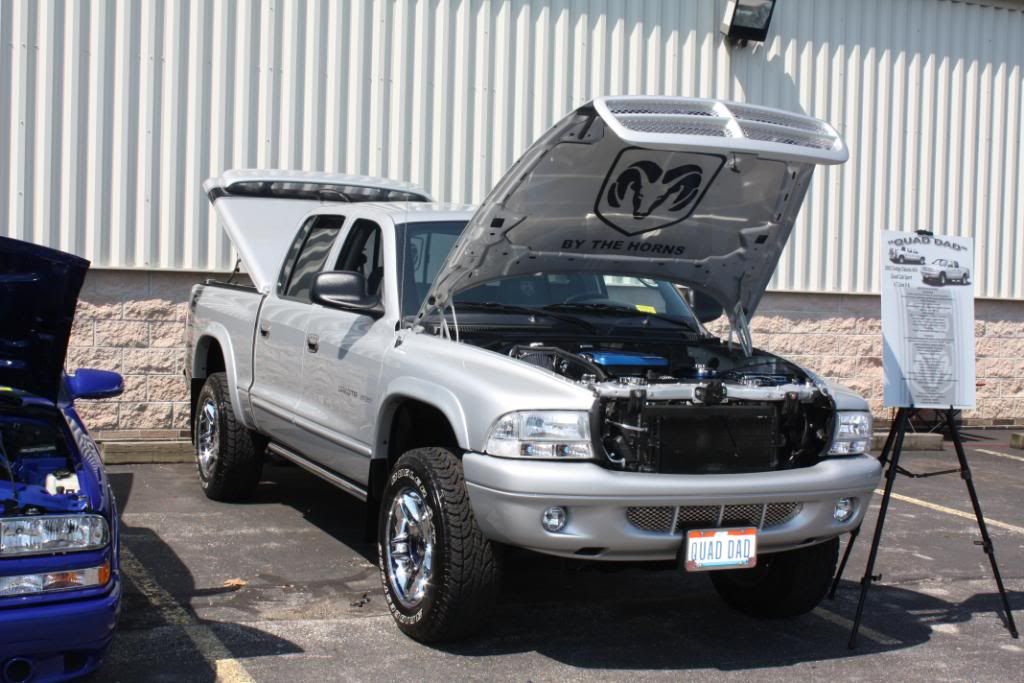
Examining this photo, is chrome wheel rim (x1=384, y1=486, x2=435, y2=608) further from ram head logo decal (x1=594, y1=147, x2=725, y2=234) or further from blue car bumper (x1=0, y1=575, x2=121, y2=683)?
ram head logo decal (x1=594, y1=147, x2=725, y2=234)

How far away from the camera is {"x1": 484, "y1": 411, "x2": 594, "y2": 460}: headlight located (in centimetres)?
475

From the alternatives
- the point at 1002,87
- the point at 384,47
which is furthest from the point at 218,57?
the point at 1002,87

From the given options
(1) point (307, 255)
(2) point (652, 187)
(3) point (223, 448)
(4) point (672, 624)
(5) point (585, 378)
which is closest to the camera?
(5) point (585, 378)

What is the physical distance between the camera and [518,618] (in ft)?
18.6

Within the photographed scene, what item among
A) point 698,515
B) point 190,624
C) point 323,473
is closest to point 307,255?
point 323,473

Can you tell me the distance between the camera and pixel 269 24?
34.9 ft

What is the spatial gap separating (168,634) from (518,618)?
1.59 m

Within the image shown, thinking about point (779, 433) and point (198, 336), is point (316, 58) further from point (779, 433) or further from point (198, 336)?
point (779, 433)

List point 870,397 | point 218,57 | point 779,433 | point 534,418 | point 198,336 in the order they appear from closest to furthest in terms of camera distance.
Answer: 1. point 534,418
2. point 779,433
3. point 198,336
4. point 218,57
5. point 870,397

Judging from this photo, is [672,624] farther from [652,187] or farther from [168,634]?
[168,634]

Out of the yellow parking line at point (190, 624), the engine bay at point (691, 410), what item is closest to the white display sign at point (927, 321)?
the engine bay at point (691, 410)

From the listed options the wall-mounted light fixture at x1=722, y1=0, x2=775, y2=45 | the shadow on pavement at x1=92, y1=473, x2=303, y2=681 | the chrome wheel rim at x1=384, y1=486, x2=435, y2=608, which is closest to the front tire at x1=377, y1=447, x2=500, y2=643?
the chrome wheel rim at x1=384, y1=486, x2=435, y2=608

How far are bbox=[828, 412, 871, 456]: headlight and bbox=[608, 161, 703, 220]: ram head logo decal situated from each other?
1.26 metres

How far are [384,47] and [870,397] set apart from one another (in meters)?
6.37
